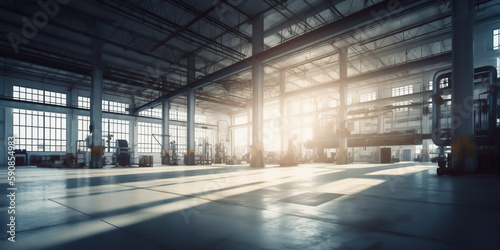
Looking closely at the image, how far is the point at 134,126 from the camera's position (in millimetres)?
29641

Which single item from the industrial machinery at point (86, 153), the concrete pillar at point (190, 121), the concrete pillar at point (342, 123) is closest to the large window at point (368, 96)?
the concrete pillar at point (342, 123)

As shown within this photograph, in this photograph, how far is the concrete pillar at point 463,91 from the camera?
24.4 ft

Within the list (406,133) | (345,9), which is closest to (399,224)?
(345,9)

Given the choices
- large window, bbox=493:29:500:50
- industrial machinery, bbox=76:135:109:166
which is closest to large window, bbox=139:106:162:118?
industrial machinery, bbox=76:135:109:166

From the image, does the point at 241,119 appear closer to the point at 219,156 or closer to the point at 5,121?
the point at 219,156

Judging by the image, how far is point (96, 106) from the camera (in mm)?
15680

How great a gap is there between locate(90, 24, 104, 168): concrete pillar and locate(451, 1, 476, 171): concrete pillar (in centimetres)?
1832

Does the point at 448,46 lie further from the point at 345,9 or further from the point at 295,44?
the point at 295,44

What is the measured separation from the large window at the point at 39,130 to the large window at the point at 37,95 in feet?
4.01

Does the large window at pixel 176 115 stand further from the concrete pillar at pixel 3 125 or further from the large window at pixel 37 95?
the concrete pillar at pixel 3 125

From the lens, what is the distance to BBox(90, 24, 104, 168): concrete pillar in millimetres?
15570

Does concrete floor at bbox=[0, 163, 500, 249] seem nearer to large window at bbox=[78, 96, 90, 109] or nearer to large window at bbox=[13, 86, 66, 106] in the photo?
large window at bbox=[13, 86, 66, 106]

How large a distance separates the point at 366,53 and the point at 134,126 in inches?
1049

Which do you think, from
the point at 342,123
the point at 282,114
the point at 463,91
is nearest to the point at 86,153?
the point at 282,114
